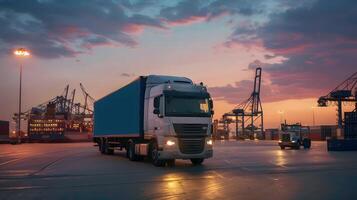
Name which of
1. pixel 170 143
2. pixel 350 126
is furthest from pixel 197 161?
pixel 350 126

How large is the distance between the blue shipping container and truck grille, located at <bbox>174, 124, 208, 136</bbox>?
3.10 meters

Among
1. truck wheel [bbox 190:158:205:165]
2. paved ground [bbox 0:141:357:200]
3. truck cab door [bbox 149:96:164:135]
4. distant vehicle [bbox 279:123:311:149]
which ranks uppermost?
truck cab door [bbox 149:96:164:135]

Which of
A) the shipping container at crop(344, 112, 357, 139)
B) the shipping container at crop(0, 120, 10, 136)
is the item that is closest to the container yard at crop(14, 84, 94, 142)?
the shipping container at crop(0, 120, 10, 136)

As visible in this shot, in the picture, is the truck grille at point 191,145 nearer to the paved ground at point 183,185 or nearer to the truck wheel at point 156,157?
the truck wheel at point 156,157

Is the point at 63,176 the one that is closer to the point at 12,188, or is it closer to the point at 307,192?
the point at 12,188

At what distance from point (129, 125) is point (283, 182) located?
1225 centimetres

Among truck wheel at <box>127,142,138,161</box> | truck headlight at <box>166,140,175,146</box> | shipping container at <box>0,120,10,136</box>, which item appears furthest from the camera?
shipping container at <box>0,120,10,136</box>

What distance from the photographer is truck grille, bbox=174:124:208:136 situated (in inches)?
775

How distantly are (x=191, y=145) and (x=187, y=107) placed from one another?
5.80ft

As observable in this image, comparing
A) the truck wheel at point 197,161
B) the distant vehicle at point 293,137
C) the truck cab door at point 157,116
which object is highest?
the truck cab door at point 157,116

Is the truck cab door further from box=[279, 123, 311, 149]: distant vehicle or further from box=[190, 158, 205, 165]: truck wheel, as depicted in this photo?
box=[279, 123, 311, 149]: distant vehicle

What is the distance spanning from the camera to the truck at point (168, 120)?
19.7 metres

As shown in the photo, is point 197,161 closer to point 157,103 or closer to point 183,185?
point 157,103

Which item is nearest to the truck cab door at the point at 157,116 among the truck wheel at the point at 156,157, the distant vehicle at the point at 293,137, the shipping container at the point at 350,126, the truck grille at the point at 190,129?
the truck wheel at the point at 156,157
